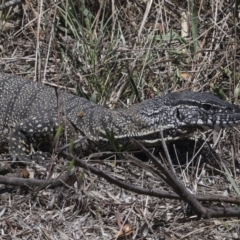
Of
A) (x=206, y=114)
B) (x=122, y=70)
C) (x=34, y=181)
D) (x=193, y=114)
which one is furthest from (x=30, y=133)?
(x=206, y=114)

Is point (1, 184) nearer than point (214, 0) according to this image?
Yes

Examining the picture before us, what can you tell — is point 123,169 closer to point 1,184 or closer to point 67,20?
point 1,184

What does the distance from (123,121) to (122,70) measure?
0.89 meters

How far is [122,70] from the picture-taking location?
718 centimetres

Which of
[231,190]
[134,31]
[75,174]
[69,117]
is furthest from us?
[134,31]

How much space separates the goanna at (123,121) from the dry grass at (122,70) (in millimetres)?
286

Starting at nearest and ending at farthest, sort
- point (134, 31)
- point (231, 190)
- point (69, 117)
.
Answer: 1. point (231, 190)
2. point (69, 117)
3. point (134, 31)

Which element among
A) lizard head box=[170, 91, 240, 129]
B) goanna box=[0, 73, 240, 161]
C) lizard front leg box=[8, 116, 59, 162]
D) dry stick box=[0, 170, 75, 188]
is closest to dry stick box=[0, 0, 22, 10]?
goanna box=[0, 73, 240, 161]

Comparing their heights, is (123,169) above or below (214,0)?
below

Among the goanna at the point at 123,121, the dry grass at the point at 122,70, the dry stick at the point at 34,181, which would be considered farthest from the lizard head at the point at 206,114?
the dry stick at the point at 34,181

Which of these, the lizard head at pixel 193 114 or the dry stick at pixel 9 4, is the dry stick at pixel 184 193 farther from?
the dry stick at pixel 9 4

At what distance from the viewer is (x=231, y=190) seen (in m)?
6.03

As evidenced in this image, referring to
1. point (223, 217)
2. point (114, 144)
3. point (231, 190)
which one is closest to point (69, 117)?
point (114, 144)

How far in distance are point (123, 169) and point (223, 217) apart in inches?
49.3
